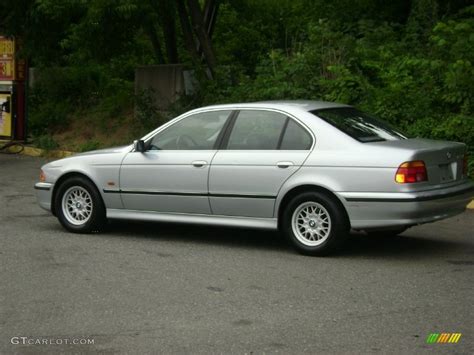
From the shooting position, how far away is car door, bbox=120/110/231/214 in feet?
28.2

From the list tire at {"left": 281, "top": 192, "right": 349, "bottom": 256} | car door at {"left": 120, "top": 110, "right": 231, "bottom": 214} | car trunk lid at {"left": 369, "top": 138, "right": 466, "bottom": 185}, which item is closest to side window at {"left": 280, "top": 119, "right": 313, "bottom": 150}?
tire at {"left": 281, "top": 192, "right": 349, "bottom": 256}

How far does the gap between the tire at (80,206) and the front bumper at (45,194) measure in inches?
4.6

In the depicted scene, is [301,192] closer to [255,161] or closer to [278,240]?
[255,161]

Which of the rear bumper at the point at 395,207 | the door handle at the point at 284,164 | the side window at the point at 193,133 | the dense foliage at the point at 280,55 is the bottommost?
the rear bumper at the point at 395,207

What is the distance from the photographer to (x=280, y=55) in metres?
17.6

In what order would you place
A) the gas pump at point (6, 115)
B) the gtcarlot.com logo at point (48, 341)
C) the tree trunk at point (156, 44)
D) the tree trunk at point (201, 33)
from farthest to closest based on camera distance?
the tree trunk at point (156, 44)
the gas pump at point (6, 115)
the tree trunk at point (201, 33)
the gtcarlot.com logo at point (48, 341)

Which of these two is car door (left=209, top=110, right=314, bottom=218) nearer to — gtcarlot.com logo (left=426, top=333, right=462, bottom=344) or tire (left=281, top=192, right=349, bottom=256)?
tire (left=281, top=192, right=349, bottom=256)

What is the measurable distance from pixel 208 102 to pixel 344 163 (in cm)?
996

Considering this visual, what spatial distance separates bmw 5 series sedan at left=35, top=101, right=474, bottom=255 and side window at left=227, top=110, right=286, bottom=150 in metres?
0.01

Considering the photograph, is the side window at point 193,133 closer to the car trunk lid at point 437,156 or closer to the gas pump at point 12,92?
the car trunk lid at point 437,156

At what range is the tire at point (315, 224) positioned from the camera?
7809mm

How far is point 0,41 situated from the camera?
2050 cm

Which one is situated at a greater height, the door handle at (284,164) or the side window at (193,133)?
the side window at (193,133)

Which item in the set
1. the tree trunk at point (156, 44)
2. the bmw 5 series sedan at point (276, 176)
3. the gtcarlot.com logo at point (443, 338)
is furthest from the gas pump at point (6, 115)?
the gtcarlot.com logo at point (443, 338)
